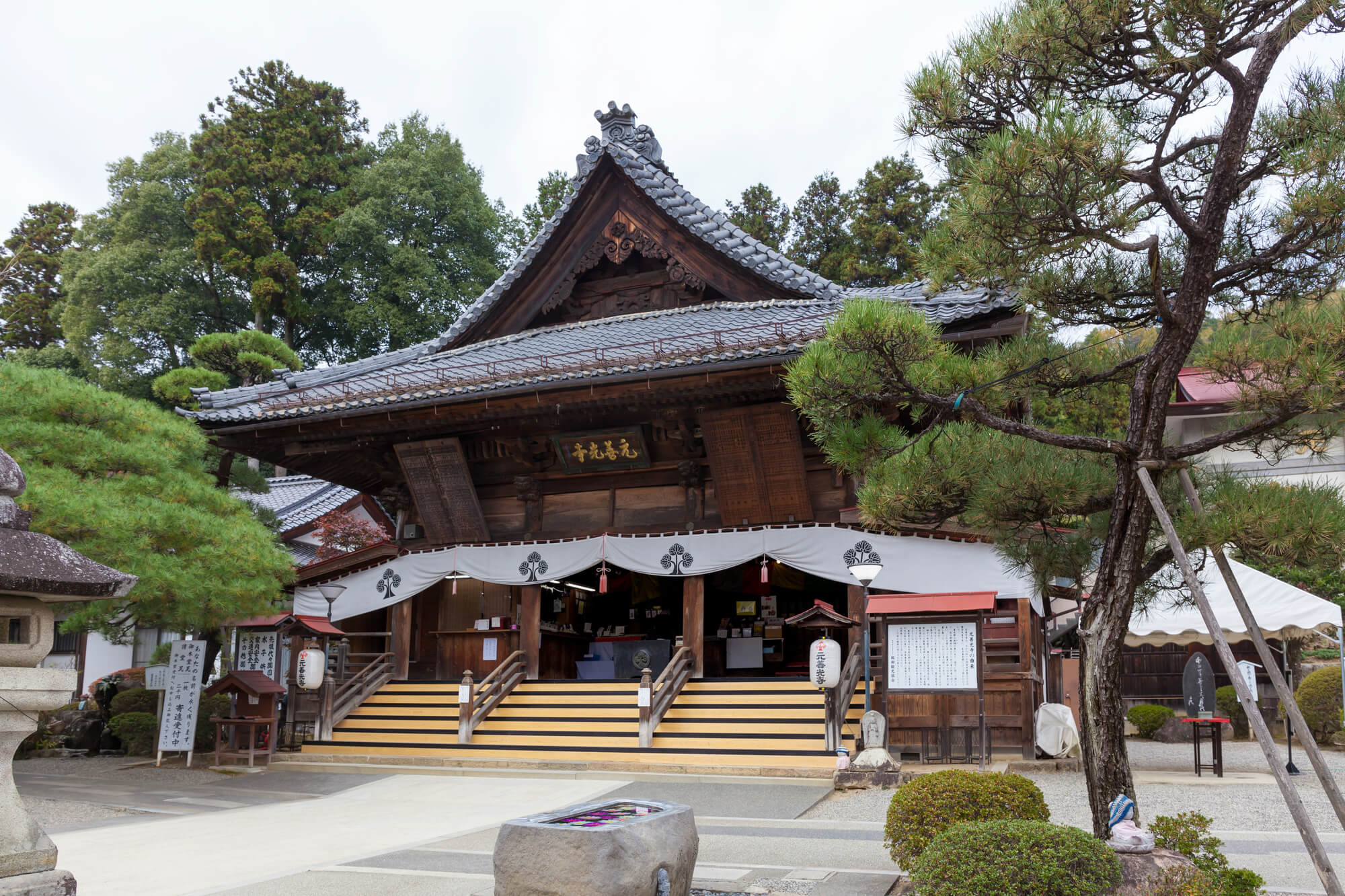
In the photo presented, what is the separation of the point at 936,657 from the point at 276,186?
30236mm

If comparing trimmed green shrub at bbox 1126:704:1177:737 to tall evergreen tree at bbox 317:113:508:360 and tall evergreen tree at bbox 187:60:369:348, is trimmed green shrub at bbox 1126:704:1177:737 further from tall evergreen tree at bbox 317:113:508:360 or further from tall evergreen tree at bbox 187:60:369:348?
tall evergreen tree at bbox 187:60:369:348

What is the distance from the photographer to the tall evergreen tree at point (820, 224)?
33.2m

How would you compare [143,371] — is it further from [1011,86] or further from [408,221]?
[1011,86]

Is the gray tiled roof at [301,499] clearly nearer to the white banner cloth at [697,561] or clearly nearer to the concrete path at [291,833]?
the white banner cloth at [697,561]

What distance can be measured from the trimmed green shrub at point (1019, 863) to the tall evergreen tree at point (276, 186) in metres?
31.4

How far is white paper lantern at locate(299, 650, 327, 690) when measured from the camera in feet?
49.8

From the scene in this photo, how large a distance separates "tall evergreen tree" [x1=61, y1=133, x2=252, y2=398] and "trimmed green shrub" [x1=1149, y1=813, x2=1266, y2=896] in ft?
107

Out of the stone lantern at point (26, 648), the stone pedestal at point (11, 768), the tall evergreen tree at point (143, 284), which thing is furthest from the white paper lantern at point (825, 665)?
the tall evergreen tree at point (143, 284)

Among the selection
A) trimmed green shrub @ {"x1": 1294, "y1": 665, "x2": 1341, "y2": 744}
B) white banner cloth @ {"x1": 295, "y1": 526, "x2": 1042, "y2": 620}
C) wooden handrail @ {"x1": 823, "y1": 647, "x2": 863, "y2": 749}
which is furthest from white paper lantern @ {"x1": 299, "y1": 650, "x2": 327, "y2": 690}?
trimmed green shrub @ {"x1": 1294, "y1": 665, "x2": 1341, "y2": 744}

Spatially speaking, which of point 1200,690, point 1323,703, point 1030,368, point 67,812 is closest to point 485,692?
point 67,812

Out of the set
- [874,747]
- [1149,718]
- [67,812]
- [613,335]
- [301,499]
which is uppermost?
[613,335]

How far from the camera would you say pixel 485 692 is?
15.7 metres

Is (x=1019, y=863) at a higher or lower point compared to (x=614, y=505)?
lower

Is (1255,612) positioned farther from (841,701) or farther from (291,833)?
(291,833)
